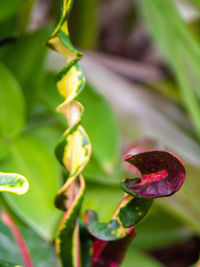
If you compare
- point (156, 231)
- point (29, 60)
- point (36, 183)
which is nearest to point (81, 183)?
point (36, 183)

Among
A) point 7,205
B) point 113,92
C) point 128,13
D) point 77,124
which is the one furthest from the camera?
point 128,13

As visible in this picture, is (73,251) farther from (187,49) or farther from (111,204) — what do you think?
(187,49)

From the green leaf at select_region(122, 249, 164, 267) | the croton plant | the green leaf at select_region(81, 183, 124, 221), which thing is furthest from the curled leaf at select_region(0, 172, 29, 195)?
the green leaf at select_region(122, 249, 164, 267)

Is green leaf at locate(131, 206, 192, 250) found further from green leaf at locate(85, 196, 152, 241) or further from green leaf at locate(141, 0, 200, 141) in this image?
green leaf at locate(85, 196, 152, 241)

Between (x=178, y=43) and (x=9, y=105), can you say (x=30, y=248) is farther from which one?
(x=178, y=43)

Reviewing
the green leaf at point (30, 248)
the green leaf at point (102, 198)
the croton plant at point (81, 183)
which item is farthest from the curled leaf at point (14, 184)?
the green leaf at point (102, 198)

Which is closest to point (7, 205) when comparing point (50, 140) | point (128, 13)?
point (50, 140)
